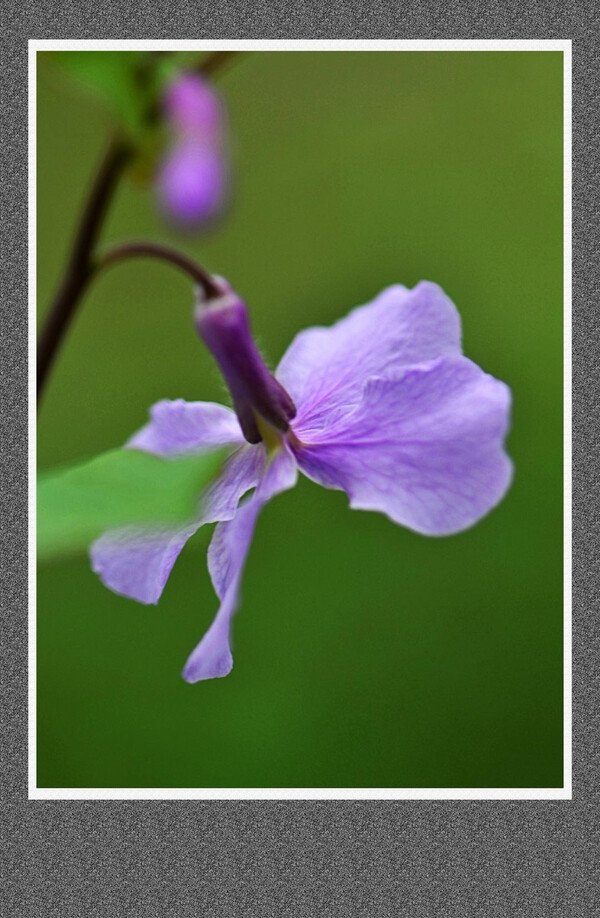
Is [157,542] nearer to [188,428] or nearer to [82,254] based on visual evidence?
[188,428]

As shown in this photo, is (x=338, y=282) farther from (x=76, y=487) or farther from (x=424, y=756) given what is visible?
(x=76, y=487)

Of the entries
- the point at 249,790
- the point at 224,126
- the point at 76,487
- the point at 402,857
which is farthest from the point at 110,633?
the point at 76,487

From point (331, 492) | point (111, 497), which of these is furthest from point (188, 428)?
point (331, 492)

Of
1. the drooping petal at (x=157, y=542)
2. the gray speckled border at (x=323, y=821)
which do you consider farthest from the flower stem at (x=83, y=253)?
the gray speckled border at (x=323, y=821)

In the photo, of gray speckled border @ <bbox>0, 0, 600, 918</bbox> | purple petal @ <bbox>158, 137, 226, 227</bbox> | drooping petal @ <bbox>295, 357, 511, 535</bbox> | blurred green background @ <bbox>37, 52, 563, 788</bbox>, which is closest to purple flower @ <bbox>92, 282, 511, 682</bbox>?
drooping petal @ <bbox>295, 357, 511, 535</bbox>

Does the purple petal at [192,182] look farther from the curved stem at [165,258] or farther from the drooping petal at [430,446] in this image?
the drooping petal at [430,446]

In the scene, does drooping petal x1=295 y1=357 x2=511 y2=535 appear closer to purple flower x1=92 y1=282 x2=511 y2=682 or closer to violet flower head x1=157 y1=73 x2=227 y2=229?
purple flower x1=92 y1=282 x2=511 y2=682
